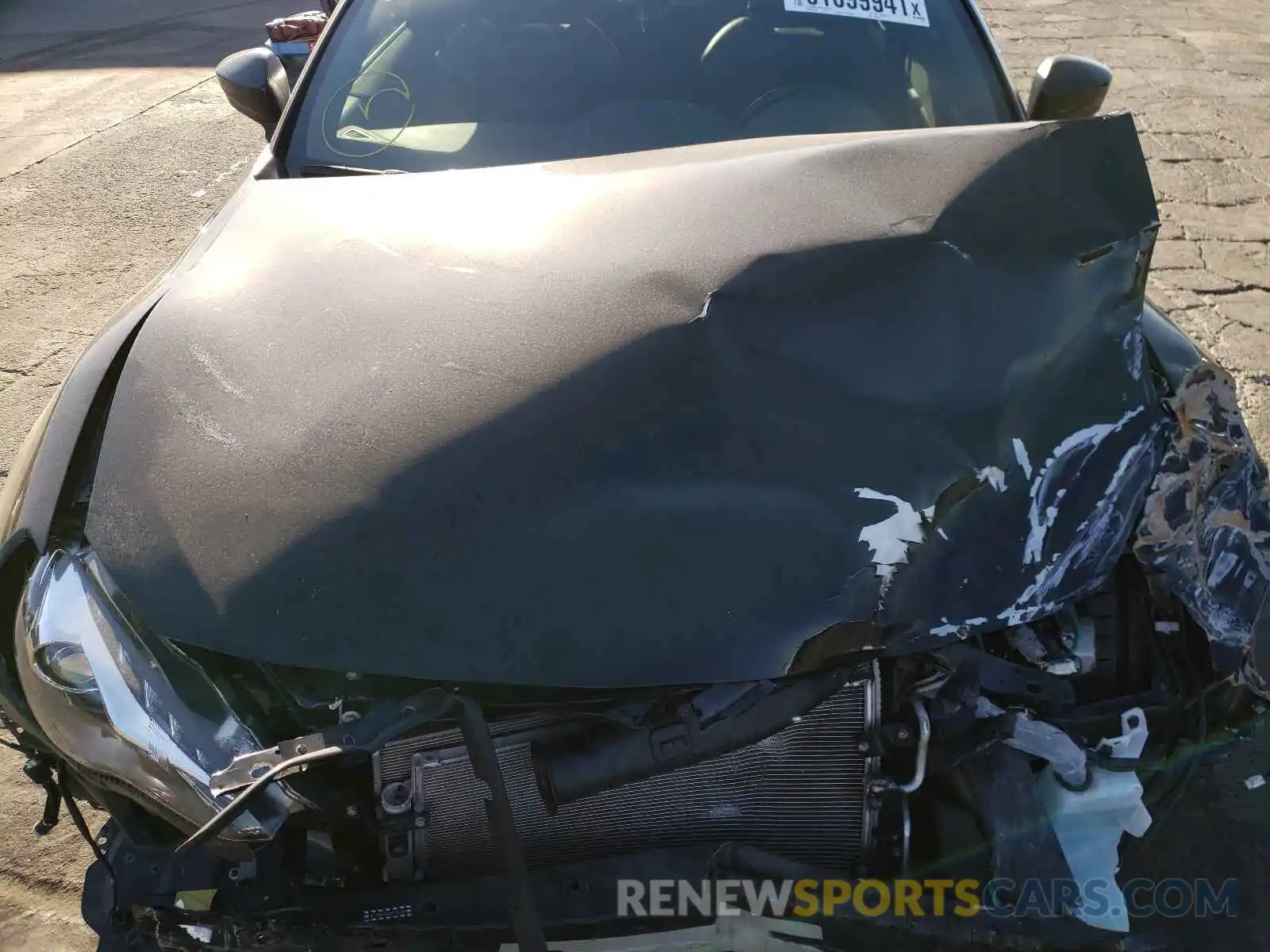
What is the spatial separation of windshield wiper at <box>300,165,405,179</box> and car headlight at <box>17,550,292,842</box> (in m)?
1.19

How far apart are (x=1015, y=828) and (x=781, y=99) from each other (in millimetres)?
1723

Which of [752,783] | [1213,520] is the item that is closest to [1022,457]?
[1213,520]

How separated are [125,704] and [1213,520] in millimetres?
1730

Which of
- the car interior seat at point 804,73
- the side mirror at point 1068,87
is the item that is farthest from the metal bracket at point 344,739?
the side mirror at point 1068,87

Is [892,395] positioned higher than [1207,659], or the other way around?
[892,395]

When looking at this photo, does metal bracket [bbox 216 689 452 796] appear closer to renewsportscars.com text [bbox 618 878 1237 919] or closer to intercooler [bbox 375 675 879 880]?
intercooler [bbox 375 675 879 880]

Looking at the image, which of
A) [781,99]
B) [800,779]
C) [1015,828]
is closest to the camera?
[1015,828]

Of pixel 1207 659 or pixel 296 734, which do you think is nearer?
pixel 296 734

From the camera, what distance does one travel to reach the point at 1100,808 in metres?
1.52

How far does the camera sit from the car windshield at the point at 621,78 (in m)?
2.33

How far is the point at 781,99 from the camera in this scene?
2.38m

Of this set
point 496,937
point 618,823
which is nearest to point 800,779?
point 618,823

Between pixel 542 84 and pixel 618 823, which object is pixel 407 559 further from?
pixel 542 84

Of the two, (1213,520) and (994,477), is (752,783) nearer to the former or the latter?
(994,477)
